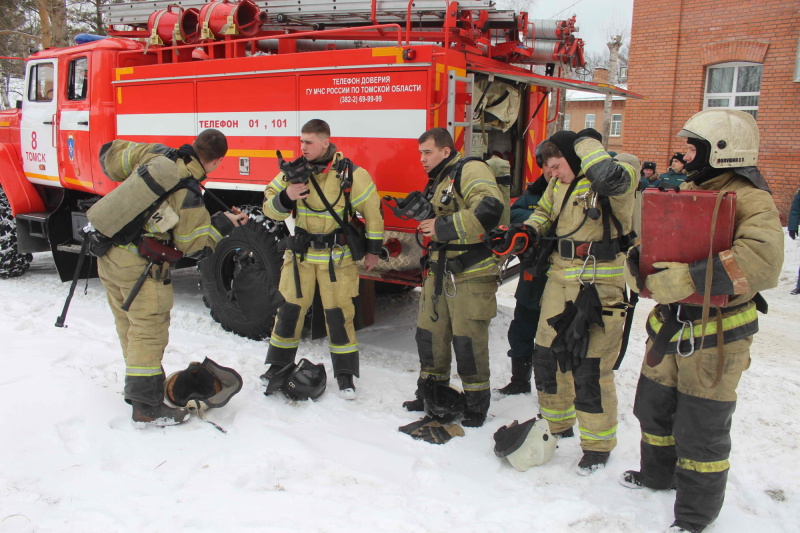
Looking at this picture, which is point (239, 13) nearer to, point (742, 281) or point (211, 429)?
point (211, 429)

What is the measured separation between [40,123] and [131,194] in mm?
4667

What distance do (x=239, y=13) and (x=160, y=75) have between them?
1.00m

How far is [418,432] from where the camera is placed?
3.64 meters

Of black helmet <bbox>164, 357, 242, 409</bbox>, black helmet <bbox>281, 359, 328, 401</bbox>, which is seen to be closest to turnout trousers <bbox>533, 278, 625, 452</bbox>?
black helmet <bbox>281, 359, 328, 401</bbox>

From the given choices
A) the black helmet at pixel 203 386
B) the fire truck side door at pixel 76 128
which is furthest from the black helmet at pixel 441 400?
the fire truck side door at pixel 76 128

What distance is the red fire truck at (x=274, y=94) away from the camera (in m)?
4.39

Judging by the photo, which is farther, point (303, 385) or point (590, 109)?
point (590, 109)

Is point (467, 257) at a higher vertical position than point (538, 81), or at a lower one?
lower

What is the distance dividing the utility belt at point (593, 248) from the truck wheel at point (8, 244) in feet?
22.9

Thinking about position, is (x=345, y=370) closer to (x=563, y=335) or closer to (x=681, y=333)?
(x=563, y=335)

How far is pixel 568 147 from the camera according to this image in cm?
320

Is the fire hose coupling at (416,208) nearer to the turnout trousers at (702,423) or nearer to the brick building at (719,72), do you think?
the turnout trousers at (702,423)

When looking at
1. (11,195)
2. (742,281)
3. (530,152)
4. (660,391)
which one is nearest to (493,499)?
(660,391)

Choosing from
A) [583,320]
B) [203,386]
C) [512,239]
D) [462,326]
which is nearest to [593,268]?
[583,320]
